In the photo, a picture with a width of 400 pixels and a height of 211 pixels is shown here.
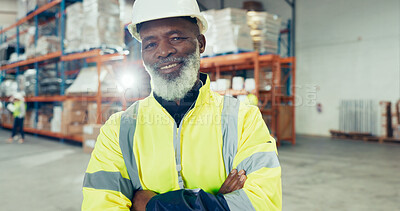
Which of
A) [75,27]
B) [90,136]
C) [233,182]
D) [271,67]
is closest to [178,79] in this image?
[233,182]

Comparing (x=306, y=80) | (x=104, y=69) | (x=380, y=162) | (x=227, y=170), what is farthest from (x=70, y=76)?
(x=227, y=170)

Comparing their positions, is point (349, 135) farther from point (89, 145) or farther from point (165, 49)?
point (165, 49)

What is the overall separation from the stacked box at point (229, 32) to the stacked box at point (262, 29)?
1.42 ft

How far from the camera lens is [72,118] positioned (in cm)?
838

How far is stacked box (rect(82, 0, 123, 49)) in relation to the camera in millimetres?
7004

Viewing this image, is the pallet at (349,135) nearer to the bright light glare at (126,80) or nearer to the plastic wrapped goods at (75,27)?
the bright light glare at (126,80)

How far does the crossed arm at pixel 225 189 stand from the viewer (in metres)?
1.27

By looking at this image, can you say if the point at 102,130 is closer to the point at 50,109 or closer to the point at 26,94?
the point at 50,109

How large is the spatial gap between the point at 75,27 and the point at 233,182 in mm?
7852

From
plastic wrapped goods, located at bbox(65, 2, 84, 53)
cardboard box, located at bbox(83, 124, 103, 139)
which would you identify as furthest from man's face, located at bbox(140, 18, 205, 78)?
plastic wrapped goods, located at bbox(65, 2, 84, 53)

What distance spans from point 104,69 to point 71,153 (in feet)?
7.88

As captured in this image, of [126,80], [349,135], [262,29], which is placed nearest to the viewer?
[262,29]

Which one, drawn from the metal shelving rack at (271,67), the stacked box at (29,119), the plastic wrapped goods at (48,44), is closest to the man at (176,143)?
the metal shelving rack at (271,67)

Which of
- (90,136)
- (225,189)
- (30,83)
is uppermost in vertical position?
(30,83)
